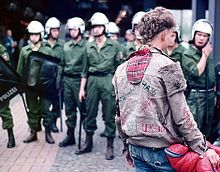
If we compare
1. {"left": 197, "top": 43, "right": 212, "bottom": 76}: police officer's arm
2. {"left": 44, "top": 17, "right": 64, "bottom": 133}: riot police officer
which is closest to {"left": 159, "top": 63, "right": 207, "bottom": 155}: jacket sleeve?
{"left": 197, "top": 43, "right": 212, "bottom": 76}: police officer's arm

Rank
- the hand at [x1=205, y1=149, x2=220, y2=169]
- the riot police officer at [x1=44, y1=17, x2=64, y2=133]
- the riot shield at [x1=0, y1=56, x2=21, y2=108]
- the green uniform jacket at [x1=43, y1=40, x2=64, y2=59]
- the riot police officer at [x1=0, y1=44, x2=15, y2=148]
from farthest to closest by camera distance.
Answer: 1. the riot police officer at [x1=44, y1=17, x2=64, y2=133]
2. the green uniform jacket at [x1=43, y1=40, x2=64, y2=59]
3. the riot police officer at [x1=0, y1=44, x2=15, y2=148]
4. the riot shield at [x1=0, y1=56, x2=21, y2=108]
5. the hand at [x1=205, y1=149, x2=220, y2=169]

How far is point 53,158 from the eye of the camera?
7.04 metres

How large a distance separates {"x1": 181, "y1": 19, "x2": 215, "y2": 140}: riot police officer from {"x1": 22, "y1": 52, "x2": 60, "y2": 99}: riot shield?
2.79 m

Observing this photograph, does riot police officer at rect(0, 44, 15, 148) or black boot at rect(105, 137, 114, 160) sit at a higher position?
riot police officer at rect(0, 44, 15, 148)

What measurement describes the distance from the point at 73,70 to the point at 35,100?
2.79 feet

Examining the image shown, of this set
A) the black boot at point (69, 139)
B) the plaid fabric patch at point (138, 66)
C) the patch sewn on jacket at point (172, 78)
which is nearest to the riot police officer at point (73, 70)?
the black boot at point (69, 139)

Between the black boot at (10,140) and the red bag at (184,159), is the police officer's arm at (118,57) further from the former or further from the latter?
the red bag at (184,159)

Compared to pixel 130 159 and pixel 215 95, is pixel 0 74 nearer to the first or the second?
pixel 215 95

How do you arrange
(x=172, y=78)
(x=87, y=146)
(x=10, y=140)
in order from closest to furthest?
(x=172, y=78)
(x=87, y=146)
(x=10, y=140)

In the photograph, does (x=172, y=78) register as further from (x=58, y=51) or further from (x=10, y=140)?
(x=58, y=51)

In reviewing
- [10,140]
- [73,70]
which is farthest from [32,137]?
[73,70]

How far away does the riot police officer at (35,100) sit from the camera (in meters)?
7.96

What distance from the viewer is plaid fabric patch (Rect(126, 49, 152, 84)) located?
3.13m

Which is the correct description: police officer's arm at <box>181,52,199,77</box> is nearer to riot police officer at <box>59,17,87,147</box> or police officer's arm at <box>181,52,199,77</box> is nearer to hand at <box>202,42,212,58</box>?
hand at <box>202,42,212,58</box>
